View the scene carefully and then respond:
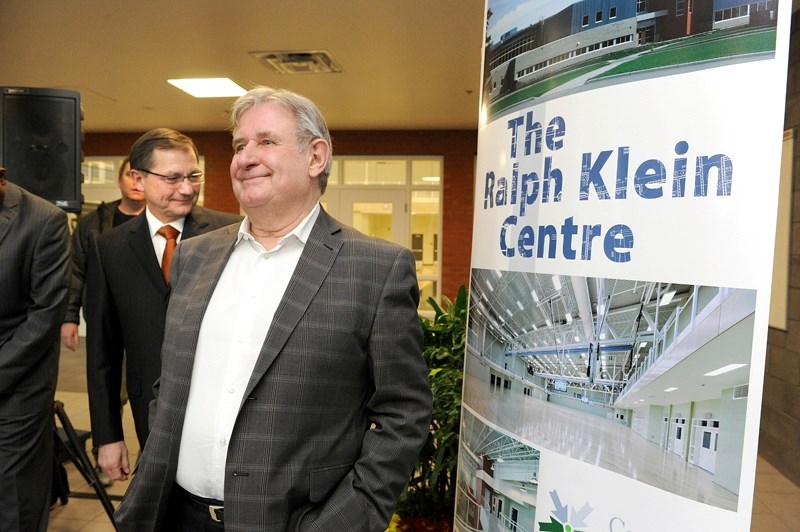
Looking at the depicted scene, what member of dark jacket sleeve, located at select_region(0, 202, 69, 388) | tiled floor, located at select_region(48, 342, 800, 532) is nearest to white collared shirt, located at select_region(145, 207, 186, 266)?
dark jacket sleeve, located at select_region(0, 202, 69, 388)

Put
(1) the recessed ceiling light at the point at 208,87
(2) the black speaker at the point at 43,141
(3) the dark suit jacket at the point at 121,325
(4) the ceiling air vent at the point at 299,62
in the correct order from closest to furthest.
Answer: (3) the dark suit jacket at the point at 121,325
(2) the black speaker at the point at 43,141
(4) the ceiling air vent at the point at 299,62
(1) the recessed ceiling light at the point at 208,87

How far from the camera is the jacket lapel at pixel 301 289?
47.3 inches

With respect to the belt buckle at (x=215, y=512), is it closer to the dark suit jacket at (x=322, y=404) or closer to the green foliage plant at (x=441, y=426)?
the dark suit jacket at (x=322, y=404)

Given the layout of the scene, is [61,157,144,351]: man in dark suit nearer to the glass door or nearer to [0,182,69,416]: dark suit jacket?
[0,182,69,416]: dark suit jacket

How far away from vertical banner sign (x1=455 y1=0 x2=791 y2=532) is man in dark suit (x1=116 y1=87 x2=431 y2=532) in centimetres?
23

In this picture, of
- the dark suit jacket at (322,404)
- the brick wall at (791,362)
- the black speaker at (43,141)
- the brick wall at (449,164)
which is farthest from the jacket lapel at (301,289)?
the brick wall at (449,164)

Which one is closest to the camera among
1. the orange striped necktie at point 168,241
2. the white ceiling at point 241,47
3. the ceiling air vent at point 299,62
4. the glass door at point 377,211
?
the orange striped necktie at point 168,241

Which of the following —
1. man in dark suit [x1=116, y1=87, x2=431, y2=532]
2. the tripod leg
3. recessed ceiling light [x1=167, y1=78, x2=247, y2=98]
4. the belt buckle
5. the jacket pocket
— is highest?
recessed ceiling light [x1=167, y1=78, x2=247, y2=98]

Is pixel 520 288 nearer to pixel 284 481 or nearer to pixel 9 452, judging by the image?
pixel 284 481

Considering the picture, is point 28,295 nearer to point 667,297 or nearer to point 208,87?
point 667,297

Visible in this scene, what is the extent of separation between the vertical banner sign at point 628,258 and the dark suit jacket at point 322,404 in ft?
0.69

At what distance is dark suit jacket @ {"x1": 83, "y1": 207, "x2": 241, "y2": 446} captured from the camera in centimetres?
195

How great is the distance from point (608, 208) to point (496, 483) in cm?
65

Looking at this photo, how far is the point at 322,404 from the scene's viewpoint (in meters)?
1.23
